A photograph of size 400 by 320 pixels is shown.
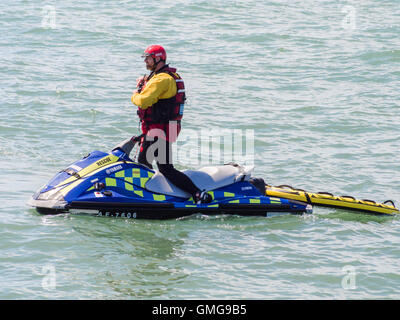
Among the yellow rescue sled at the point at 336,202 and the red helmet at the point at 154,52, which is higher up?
the red helmet at the point at 154,52

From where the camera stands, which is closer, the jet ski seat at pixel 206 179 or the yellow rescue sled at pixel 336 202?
the jet ski seat at pixel 206 179

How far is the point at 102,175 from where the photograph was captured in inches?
324

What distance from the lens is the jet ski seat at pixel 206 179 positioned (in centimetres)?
845

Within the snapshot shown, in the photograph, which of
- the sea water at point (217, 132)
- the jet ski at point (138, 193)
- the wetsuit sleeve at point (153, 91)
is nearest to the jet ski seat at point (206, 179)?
the jet ski at point (138, 193)

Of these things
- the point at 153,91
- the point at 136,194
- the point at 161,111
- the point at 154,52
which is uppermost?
the point at 154,52

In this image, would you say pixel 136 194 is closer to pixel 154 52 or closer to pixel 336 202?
pixel 154 52

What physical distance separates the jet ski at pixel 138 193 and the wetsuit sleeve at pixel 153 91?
673 mm

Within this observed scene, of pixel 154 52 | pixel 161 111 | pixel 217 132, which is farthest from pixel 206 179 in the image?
pixel 217 132

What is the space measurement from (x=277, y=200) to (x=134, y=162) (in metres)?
1.87

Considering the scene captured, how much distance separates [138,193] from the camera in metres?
8.34

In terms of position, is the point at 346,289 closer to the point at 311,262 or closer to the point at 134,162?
the point at 311,262

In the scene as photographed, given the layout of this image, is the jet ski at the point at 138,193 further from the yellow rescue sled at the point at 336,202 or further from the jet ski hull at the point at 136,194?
the yellow rescue sled at the point at 336,202

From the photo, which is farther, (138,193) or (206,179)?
(206,179)

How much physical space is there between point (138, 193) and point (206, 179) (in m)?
0.89
